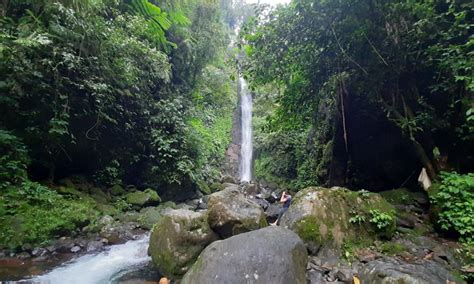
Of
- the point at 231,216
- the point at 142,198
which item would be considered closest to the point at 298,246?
the point at 231,216

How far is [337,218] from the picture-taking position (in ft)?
17.8

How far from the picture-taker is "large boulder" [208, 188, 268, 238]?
5465 millimetres

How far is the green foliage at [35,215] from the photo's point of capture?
5.91 m

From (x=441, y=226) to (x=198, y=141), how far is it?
9.30 metres

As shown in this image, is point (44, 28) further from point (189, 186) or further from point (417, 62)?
point (417, 62)

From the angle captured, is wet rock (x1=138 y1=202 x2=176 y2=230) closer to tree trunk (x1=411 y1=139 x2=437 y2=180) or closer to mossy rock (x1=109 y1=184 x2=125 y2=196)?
mossy rock (x1=109 y1=184 x2=125 y2=196)

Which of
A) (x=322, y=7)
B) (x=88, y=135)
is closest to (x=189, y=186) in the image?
(x=88, y=135)

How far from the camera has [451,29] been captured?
5.51 metres

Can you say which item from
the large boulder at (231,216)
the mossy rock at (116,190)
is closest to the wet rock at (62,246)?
the mossy rock at (116,190)

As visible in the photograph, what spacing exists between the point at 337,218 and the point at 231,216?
1959mm

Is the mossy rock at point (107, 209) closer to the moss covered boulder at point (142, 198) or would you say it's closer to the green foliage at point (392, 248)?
the moss covered boulder at point (142, 198)

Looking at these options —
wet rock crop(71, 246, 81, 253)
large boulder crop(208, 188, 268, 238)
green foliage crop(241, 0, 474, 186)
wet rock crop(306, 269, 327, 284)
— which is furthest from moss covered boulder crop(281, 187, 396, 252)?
wet rock crop(71, 246, 81, 253)

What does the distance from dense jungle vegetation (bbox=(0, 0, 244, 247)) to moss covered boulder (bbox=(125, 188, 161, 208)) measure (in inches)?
34.6

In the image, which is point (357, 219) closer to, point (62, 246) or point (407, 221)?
point (407, 221)
